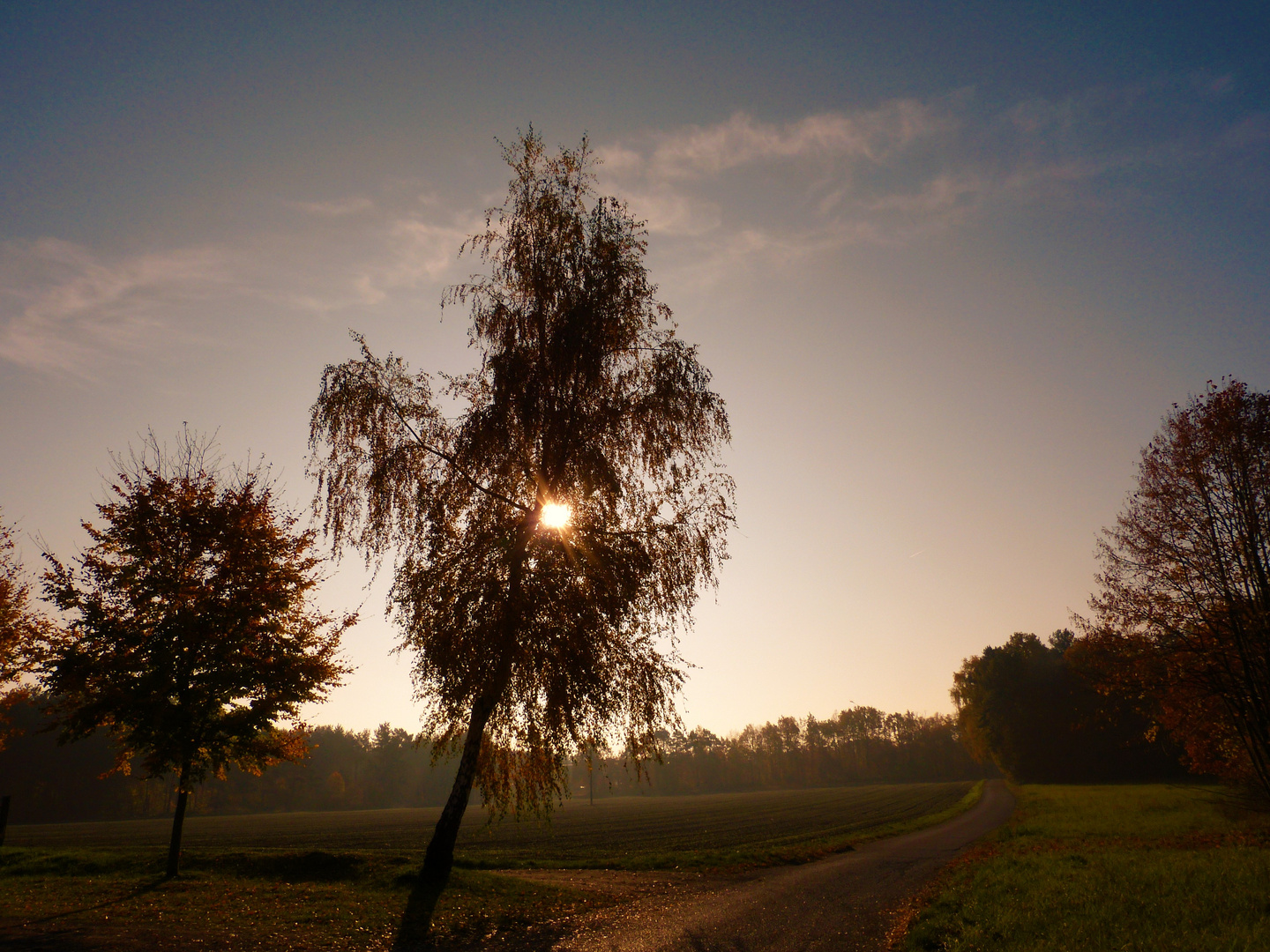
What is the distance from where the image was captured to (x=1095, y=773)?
8050cm

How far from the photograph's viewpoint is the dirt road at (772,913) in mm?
10961

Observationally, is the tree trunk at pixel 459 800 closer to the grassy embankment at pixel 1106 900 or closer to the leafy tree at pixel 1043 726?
the grassy embankment at pixel 1106 900

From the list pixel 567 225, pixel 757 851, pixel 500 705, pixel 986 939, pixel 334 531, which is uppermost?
pixel 567 225

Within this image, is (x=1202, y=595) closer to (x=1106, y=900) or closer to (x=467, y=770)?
(x=1106, y=900)

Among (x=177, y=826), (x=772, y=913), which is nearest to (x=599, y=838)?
(x=177, y=826)

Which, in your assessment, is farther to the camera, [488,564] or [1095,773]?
[1095,773]

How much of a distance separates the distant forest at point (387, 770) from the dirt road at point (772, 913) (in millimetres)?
3018

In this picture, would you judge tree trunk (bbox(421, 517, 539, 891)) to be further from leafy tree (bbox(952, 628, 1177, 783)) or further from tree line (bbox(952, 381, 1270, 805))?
leafy tree (bbox(952, 628, 1177, 783))

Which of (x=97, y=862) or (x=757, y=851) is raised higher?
(x=97, y=862)

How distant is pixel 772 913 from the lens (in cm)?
1338

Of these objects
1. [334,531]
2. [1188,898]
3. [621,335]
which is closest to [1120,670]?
[1188,898]

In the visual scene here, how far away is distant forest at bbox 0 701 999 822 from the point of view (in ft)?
263

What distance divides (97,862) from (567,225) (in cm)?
2091

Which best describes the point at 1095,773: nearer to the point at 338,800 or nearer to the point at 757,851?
the point at 757,851
